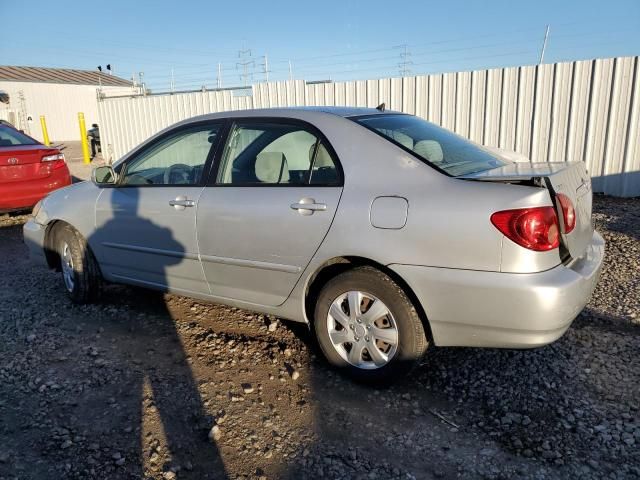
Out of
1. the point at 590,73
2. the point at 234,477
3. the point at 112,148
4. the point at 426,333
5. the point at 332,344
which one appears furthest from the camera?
the point at 112,148

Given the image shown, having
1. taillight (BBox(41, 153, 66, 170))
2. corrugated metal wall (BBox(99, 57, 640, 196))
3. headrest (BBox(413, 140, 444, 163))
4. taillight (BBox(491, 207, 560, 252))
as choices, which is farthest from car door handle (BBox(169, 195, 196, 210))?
corrugated metal wall (BBox(99, 57, 640, 196))

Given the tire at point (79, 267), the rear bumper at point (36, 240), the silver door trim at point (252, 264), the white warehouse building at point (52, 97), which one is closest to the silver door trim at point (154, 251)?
the silver door trim at point (252, 264)

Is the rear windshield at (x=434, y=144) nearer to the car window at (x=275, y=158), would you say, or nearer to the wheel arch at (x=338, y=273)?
the car window at (x=275, y=158)

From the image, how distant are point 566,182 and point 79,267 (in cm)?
378

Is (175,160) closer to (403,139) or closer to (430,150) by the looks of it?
(403,139)

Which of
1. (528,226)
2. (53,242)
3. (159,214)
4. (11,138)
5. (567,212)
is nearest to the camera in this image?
(528,226)

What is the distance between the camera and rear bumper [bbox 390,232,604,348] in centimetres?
248

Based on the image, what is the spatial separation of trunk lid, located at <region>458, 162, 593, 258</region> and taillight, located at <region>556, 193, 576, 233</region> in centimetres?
2

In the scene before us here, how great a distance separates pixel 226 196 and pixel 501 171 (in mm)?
1728

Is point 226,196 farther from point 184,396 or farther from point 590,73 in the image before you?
point 590,73

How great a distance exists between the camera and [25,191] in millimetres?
7324

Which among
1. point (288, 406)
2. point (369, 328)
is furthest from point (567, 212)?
point (288, 406)

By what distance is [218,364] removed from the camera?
3445 millimetres

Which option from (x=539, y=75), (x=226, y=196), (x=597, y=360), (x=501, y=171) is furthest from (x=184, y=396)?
(x=539, y=75)
